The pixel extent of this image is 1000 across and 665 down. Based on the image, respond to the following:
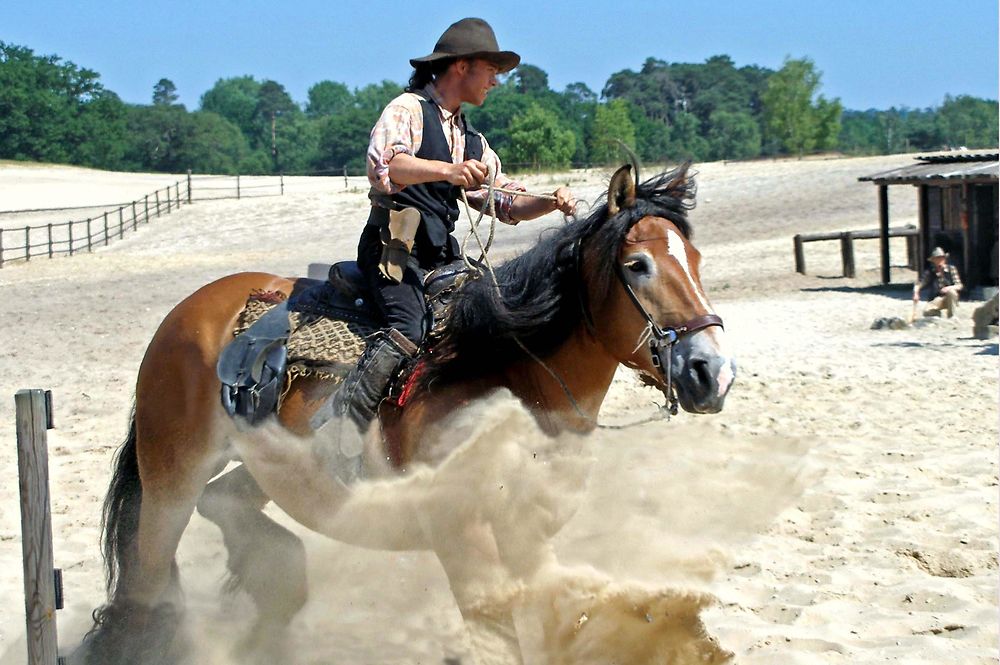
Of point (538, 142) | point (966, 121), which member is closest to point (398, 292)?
point (538, 142)

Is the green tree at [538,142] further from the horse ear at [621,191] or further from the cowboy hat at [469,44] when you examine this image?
the horse ear at [621,191]

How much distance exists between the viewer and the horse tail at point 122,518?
15.2ft

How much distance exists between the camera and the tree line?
67750mm

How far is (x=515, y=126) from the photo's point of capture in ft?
186

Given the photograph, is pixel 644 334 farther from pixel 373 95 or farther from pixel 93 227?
pixel 373 95

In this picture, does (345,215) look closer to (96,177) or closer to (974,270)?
(974,270)

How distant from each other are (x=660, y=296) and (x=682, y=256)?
0.51 feet

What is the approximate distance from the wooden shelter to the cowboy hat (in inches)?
568

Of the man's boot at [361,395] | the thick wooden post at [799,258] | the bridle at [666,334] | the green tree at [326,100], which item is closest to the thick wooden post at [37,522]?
the man's boot at [361,395]

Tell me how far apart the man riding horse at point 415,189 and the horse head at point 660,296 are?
18.2 inches

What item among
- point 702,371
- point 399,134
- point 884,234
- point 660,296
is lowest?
point 702,371

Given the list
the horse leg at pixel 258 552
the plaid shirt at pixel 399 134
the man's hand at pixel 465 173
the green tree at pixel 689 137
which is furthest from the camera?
the green tree at pixel 689 137

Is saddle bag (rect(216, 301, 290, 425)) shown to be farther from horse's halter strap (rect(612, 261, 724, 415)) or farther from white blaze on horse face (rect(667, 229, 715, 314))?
white blaze on horse face (rect(667, 229, 715, 314))

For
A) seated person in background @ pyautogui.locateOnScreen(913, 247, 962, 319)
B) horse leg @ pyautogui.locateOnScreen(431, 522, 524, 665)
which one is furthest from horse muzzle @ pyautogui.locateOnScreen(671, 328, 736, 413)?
seated person in background @ pyautogui.locateOnScreen(913, 247, 962, 319)
